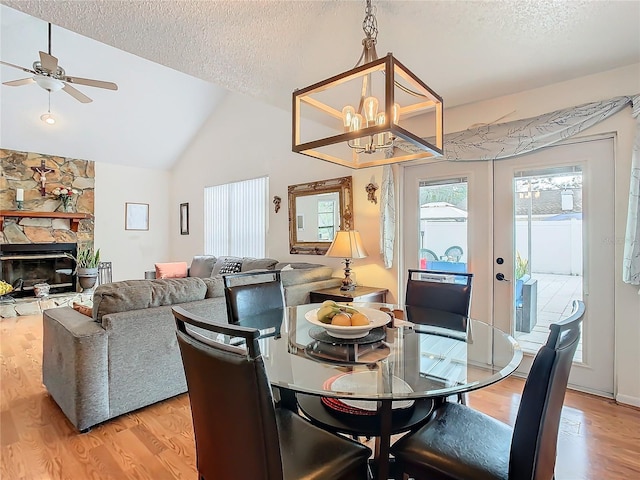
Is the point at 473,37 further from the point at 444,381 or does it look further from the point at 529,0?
the point at 444,381

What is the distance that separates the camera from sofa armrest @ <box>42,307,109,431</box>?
2064mm

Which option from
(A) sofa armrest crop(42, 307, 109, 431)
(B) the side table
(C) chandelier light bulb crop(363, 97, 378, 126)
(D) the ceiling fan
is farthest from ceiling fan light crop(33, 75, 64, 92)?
(C) chandelier light bulb crop(363, 97, 378, 126)

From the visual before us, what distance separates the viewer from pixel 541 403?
0.97 metres

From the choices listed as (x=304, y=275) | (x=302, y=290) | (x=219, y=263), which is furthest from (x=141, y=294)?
(x=219, y=263)

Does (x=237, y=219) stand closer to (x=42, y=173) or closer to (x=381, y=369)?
(x=42, y=173)

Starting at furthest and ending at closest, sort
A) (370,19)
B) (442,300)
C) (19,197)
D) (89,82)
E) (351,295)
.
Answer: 1. (19,197)
2. (89,82)
3. (351,295)
4. (442,300)
5. (370,19)

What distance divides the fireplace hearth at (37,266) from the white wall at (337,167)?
1832 mm

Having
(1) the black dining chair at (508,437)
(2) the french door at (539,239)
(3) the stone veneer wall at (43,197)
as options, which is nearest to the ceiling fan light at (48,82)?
(3) the stone veneer wall at (43,197)

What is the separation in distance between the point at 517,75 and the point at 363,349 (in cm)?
237

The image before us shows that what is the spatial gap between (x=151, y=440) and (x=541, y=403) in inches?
83.5

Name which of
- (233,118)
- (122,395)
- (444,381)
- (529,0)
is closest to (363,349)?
(444,381)

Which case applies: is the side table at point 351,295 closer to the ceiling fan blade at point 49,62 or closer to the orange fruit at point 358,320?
the orange fruit at point 358,320

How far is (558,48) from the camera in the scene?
216cm

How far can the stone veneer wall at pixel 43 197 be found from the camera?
5441 millimetres
